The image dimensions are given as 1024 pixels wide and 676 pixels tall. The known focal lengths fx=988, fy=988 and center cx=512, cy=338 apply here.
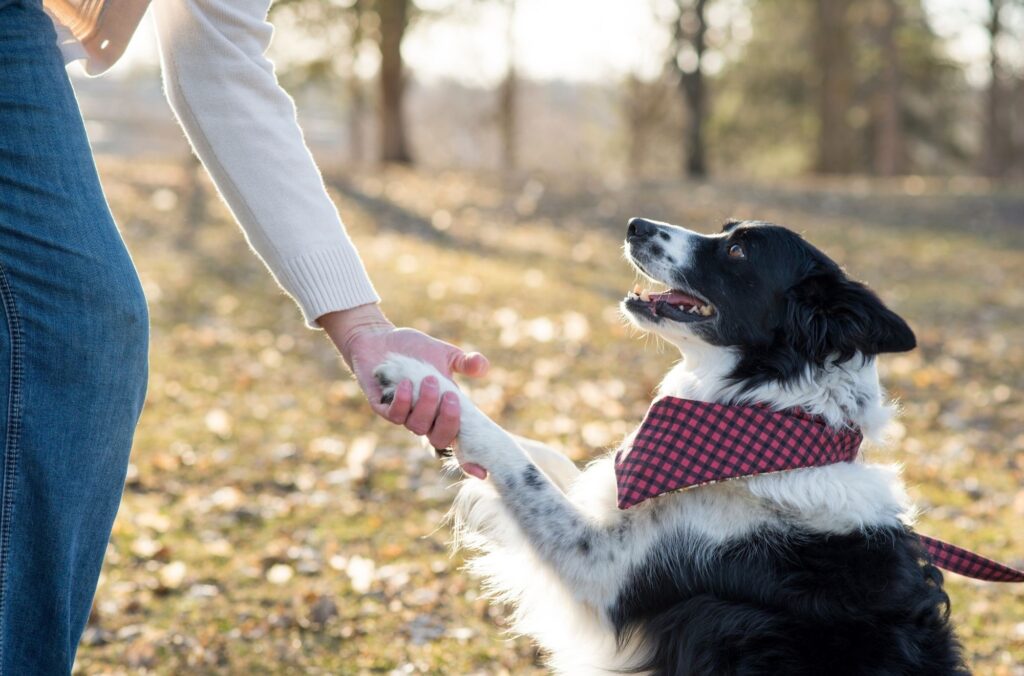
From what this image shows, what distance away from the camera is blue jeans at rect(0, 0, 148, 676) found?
177 centimetres

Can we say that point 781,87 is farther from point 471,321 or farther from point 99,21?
point 99,21

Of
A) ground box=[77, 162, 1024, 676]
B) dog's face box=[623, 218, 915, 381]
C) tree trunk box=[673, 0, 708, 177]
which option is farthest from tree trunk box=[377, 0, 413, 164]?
dog's face box=[623, 218, 915, 381]

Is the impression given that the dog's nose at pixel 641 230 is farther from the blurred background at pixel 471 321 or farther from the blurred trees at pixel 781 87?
the blurred trees at pixel 781 87

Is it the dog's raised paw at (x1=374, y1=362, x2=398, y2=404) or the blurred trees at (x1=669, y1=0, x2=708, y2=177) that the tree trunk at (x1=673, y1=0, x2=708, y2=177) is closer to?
the blurred trees at (x1=669, y1=0, x2=708, y2=177)

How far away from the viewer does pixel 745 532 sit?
2803 millimetres

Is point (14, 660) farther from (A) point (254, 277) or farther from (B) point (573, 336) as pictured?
(A) point (254, 277)

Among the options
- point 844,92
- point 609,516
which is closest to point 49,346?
point 609,516

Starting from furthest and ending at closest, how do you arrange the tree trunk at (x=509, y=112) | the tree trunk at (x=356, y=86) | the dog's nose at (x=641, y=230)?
the tree trunk at (x=509, y=112)
the tree trunk at (x=356, y=86)
the dog's nose at (x=641, y=230)

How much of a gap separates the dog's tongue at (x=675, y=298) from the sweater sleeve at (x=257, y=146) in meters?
1.35

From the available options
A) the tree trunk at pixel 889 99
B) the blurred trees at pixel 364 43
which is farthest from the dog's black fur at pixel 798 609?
the tree trunk at pixel 889 99

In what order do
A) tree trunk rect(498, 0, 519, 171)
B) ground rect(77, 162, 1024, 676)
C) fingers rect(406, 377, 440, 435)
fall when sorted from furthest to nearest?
1. tree trunk rect(498, 0, 519, 171)
2. ground rect(77, 162, 1024, 676)
3. fingers rect(406, 377, 440, 435)

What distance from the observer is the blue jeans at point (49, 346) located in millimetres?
1772

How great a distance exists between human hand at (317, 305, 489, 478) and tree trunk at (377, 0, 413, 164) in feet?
63.3

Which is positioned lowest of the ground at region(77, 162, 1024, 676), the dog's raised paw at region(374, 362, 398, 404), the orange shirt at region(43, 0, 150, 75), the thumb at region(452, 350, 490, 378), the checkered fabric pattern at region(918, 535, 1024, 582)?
the ground at region(77, 162, 1024, 676)
